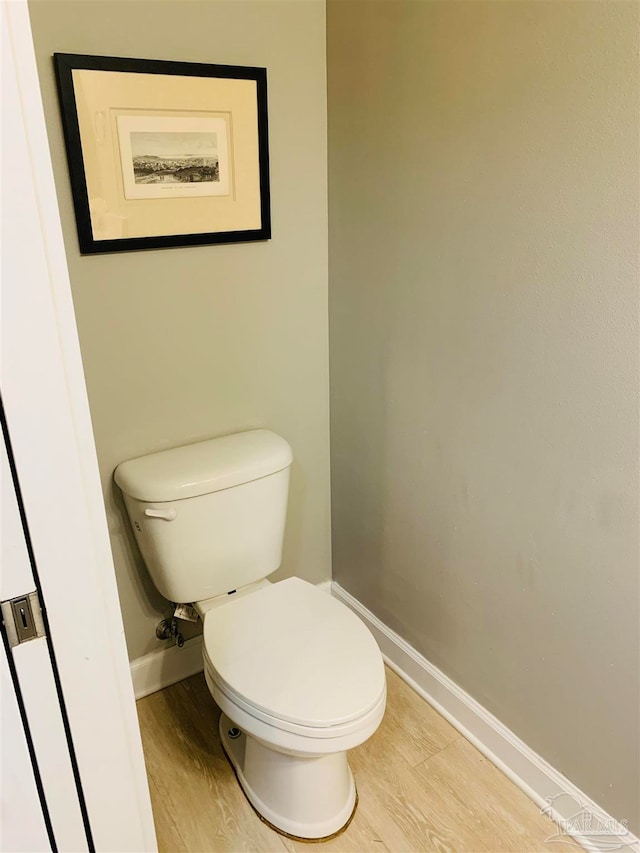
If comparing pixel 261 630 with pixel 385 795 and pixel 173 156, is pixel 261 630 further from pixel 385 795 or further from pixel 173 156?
pixel 173 156

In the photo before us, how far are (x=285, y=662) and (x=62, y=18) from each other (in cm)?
146

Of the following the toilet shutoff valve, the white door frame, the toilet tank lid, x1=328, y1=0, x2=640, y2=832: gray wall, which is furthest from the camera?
the toilet shutoff valve

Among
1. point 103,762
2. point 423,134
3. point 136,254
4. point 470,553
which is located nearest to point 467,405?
point 470,553

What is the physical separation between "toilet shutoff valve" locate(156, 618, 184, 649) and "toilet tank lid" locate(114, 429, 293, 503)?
0.48 metres

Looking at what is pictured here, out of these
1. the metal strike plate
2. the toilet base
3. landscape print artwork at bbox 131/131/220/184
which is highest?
landscape print artwork at bbox 131/131/220/184

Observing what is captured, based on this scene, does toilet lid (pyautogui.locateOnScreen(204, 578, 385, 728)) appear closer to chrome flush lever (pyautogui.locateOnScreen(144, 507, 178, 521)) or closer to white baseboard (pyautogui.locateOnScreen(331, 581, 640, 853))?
chrome flush lever (pyautogui.locateOnScreen(144, 507, 178, 521))

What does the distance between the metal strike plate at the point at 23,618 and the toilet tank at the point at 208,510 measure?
82cm

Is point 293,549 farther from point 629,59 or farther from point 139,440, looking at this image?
point 629,59

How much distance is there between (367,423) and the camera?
1911 mm

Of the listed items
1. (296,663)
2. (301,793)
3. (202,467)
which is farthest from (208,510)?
(301,793)

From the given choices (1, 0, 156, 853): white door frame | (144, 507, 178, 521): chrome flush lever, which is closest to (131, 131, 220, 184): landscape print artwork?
(144, 507, 178, 521): chrome flush lever

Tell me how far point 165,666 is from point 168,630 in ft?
0.51

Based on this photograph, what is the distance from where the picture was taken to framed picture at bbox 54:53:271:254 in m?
1.44

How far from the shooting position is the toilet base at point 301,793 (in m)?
1.52
